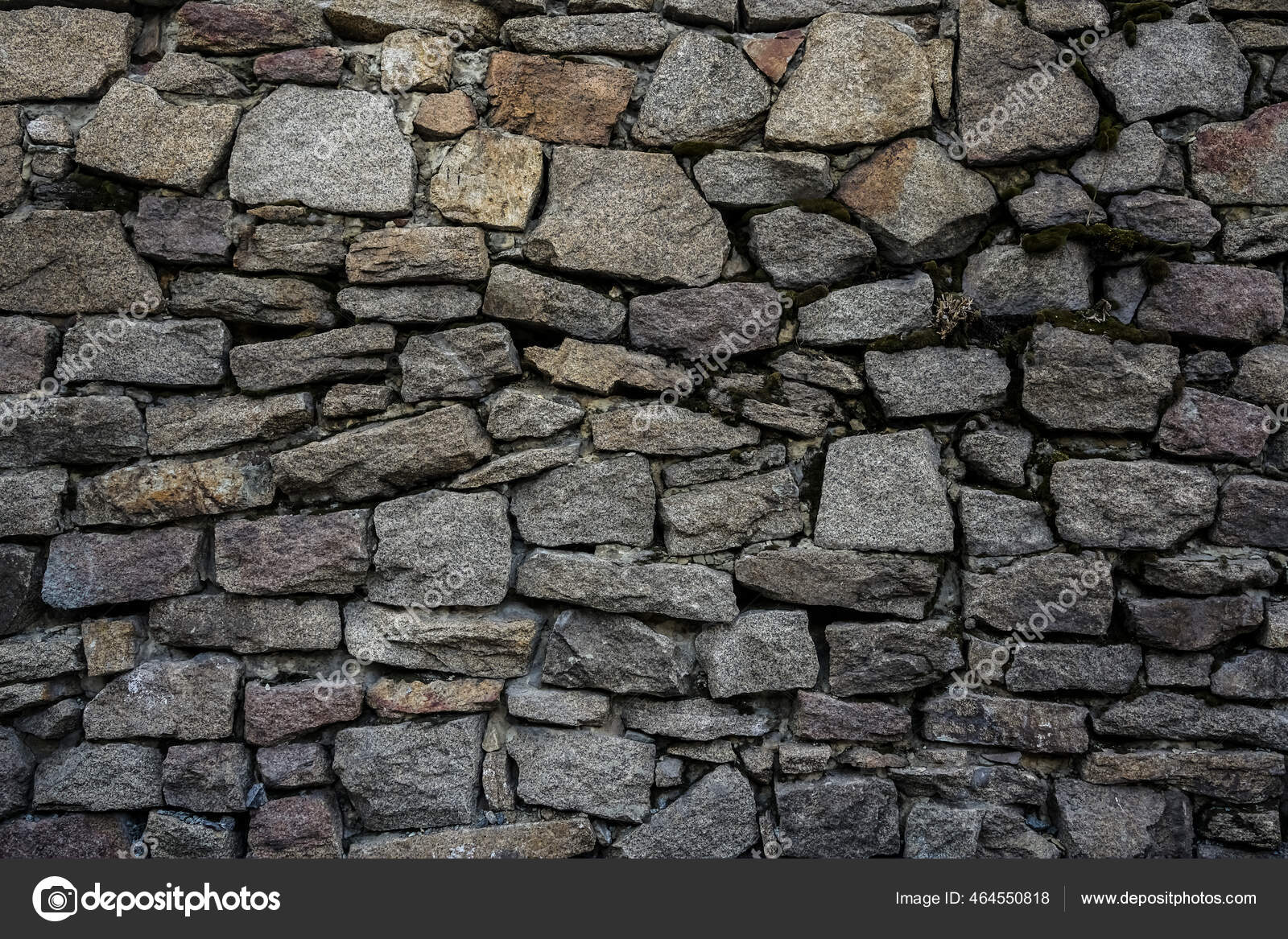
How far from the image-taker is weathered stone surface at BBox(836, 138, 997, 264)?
9.93 feet

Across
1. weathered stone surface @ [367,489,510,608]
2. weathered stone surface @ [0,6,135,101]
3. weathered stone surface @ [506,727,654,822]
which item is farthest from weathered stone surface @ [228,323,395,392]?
weathered stone surface @ [506,727,654,822]

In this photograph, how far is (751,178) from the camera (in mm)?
3055

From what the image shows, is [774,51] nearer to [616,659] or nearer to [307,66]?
[307,66]

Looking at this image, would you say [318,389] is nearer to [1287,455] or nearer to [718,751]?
[718,751]

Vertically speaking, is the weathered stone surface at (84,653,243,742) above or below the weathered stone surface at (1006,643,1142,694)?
below

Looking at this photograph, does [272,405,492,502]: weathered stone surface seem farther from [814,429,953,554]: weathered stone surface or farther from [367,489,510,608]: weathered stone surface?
[814,429,953,554]: weathered stone surface

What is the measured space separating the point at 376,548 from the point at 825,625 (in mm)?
1543

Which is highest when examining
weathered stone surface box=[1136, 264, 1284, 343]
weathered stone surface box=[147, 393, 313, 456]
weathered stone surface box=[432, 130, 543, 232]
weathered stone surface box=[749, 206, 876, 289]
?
weathered stone surface box=[432, 130, 543, 232]

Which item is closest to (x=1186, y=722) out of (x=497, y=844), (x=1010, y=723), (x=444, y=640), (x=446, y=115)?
(x=1010, y=723)

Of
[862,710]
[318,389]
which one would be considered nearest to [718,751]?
[862,710]

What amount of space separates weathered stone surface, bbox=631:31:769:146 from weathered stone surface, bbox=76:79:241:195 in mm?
1498

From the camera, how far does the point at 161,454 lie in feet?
9.91

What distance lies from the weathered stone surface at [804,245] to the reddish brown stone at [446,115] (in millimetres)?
1054

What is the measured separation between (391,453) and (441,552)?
372 mm
